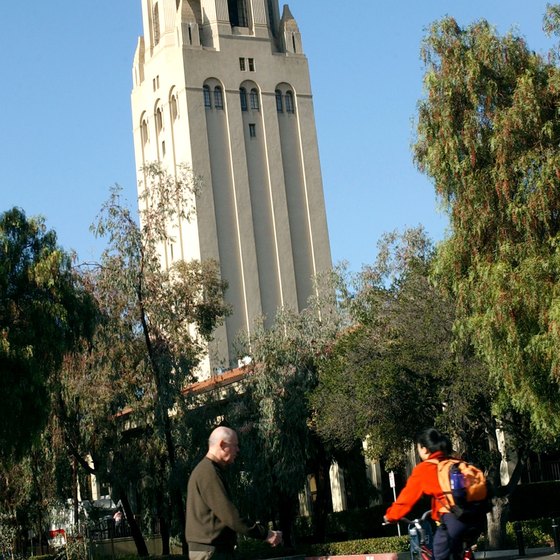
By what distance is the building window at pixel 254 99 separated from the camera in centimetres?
6975

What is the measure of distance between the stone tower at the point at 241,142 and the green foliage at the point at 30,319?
3351 cm

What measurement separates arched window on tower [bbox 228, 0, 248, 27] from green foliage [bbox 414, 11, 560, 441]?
49992mm

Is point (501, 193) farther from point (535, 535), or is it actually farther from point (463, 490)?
point (463, 490)

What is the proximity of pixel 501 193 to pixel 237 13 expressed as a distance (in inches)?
2128

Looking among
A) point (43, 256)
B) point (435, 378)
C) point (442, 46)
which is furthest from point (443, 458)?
point (43, 256)

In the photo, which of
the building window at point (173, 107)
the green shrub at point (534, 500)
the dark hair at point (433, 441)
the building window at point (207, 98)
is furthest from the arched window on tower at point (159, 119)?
the dark hair at point (433, 441)

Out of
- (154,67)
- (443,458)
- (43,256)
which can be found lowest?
(443,458)

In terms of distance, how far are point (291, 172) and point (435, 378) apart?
42.0m

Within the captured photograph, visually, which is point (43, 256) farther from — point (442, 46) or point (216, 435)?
point (216, 435)

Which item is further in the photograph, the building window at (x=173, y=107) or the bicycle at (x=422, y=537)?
the building window at (x=173, y=107)

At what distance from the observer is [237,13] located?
7325 cm

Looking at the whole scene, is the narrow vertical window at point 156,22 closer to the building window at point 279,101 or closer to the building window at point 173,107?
the building window at point 173,107

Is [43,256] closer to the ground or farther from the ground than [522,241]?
farther from the ground

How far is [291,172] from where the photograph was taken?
230 feet
